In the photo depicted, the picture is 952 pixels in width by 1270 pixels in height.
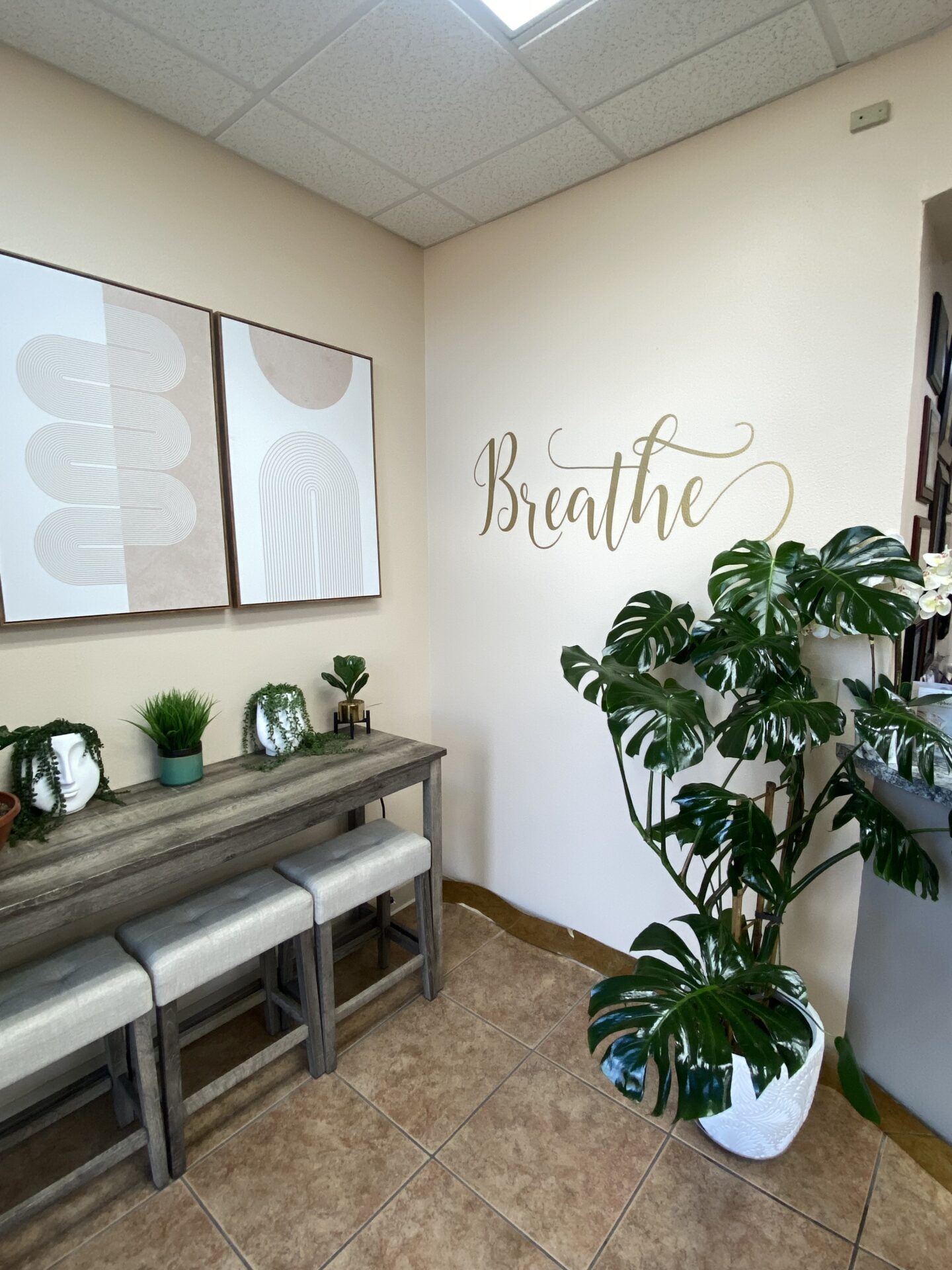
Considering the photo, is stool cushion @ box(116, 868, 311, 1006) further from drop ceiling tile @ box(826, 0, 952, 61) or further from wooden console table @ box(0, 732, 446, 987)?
drop ceiling tile @ box(826, 0, 952, 61)

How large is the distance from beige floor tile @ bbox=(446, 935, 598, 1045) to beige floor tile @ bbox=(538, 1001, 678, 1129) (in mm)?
38

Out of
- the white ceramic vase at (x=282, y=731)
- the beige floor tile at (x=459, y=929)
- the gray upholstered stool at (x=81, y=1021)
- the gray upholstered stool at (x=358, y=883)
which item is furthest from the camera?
the beige floor tile at (x=459, y=929)

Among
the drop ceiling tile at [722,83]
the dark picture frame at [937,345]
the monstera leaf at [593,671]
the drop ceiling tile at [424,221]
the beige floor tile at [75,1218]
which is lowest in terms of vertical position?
the beige floor tile at [75,1218]

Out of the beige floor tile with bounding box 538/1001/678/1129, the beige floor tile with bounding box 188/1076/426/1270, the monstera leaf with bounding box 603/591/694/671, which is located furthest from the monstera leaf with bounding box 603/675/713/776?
the beige floor tile with bounding box 188/1076/426/1270

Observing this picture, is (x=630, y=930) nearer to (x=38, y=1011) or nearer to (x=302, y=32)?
(x=38, y=1011)

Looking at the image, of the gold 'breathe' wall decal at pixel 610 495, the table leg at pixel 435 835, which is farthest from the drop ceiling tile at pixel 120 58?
the table leg at pixel 435 835

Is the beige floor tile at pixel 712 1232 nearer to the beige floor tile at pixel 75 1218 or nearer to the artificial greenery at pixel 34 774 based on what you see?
the beige floor tile at pixel 75 1218

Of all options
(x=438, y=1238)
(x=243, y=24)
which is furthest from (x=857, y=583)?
(x=243, y=24)

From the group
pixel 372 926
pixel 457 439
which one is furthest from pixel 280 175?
pixel 372 926

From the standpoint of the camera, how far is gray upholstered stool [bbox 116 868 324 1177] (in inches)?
60.8

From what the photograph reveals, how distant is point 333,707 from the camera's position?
8.09 ft

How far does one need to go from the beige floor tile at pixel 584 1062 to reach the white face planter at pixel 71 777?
5.25ft

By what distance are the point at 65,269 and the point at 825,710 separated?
225 cm

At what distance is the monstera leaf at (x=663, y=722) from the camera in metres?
1.40
